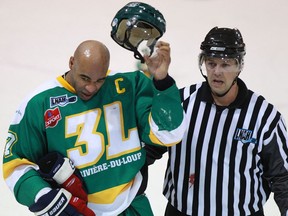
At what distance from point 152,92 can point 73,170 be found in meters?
0.37

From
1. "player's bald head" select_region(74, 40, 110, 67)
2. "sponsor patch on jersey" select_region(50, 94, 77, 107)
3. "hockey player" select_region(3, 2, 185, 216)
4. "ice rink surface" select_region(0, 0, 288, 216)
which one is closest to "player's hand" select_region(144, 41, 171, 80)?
"hockey player" select_region(3, 2, 185, 216)

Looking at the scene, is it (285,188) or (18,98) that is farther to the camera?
(18,98)

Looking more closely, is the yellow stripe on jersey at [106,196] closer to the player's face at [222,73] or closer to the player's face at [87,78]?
the player's face at [87,78]

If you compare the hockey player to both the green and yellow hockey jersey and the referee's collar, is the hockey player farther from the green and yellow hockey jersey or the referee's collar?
the referee's collar

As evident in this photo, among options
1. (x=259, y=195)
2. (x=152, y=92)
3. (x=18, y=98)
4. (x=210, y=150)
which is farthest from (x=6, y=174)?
(x=18, y=98)

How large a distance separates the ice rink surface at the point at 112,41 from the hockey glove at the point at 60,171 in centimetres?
150

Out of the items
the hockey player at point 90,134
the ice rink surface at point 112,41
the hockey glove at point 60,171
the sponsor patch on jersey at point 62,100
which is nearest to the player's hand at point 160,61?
the hockey player at point 90,134

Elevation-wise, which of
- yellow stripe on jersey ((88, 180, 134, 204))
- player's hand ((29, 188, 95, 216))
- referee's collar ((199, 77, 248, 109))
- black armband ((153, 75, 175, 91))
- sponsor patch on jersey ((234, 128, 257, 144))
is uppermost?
black armband ((153, 75, 175, 91))

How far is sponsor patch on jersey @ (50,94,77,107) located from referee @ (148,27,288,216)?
45cm

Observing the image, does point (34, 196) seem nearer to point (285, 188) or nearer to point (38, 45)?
point (285, 188)

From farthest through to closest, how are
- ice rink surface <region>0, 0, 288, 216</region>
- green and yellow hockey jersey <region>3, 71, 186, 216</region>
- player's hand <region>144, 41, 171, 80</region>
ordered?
ice rink surface <region>0, 0, 288, 216</region>, green and yellow hockey jersey <region>3, 71, 186, 216</region>, player's hand <region>144, 41, 171, 80</region>

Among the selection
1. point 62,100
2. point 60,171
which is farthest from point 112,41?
point 60,171

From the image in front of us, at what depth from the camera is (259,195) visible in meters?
2.13

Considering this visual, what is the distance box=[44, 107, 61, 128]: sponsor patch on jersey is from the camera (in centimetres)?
187
